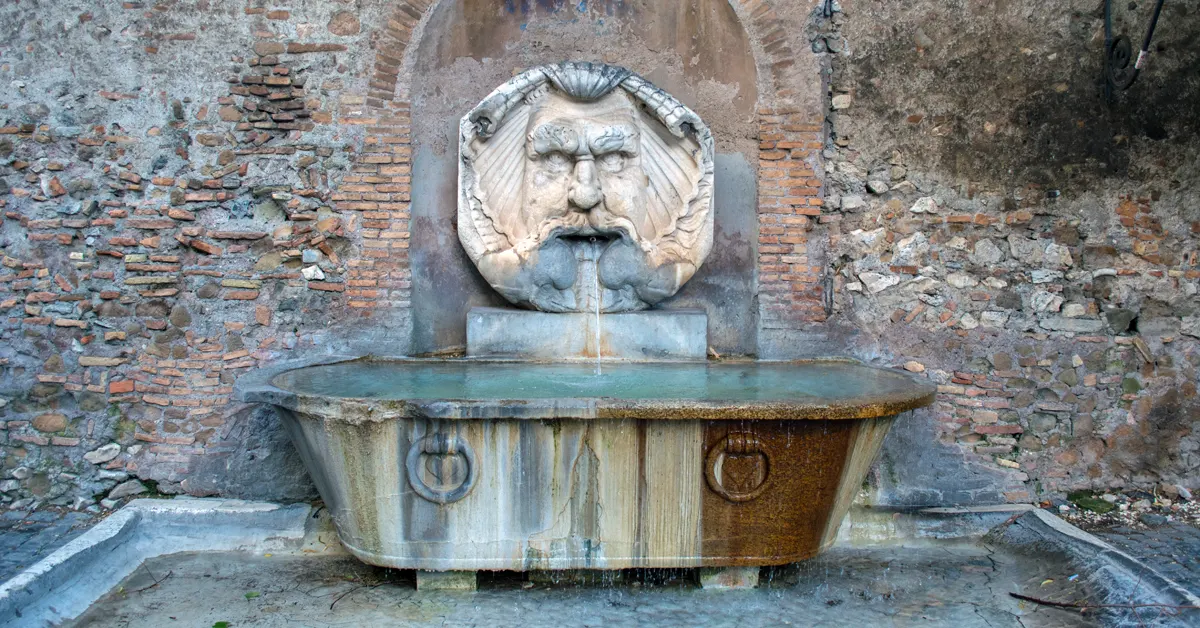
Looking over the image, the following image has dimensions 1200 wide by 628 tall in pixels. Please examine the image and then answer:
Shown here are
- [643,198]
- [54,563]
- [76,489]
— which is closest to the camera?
[54,563]

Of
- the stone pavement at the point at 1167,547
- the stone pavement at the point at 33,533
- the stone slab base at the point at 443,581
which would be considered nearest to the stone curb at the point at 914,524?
the stone pavement at the point at 1167,547

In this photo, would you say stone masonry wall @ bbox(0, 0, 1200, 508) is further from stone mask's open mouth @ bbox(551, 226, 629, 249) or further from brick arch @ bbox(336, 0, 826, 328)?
stone mask's open mouth @ bbox(551, 226, 629, 249)

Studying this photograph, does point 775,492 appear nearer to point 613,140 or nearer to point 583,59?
point 613,140

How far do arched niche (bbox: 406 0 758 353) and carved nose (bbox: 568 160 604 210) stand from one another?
2.09 feet

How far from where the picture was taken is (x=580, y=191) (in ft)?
14.7

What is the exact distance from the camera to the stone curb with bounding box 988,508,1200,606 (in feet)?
10.9

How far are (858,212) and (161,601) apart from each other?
11.5ft

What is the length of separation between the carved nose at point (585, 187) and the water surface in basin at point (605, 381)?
771 millimetres

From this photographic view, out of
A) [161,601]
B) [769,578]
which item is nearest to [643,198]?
[769,578]

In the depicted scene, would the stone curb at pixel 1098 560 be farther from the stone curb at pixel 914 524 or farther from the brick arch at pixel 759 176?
Result: the brick arch at pixel 759 176

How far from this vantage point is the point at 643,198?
4645mm

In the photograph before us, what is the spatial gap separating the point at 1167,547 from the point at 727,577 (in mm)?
1992

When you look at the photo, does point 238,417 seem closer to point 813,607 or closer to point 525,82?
point 525,82

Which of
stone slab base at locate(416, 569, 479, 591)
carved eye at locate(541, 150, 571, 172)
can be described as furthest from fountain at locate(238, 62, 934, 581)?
carved eye at locate(541, 150, 571, 172)
